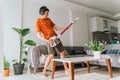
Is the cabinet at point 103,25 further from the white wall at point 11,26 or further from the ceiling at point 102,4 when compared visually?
the white wall at point 11,26

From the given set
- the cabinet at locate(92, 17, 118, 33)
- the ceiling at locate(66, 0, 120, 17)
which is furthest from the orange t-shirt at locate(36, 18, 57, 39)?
the cabinet at locate(92, 17, 118, 33)

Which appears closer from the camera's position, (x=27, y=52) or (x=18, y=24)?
(x=27, y=52)

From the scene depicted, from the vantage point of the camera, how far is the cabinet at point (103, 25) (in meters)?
5.63

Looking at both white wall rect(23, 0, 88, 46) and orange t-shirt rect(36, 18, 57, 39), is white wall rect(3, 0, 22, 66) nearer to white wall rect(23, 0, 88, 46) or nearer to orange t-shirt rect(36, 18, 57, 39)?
white wall rect(23, 0, 88, 46)

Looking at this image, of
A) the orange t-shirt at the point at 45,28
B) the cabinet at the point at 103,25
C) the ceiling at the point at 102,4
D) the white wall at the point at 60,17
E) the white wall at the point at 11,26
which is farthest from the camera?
the cabinet at the point at 103,25

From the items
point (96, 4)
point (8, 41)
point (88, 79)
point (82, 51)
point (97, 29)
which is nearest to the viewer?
point (88, 79)

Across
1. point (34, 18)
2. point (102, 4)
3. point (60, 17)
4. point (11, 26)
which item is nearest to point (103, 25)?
point (102, 4)

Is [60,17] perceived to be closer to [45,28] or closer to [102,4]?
[102,4]

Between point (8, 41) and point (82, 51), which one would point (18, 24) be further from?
point (82, 51)

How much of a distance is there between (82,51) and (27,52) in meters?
1.69

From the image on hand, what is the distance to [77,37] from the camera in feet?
17.1

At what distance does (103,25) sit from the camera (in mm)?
5902

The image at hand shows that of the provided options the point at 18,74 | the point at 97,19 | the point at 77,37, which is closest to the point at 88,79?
the point at 18,74

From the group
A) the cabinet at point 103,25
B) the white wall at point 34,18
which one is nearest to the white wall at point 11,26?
the white wall at point 34,18
